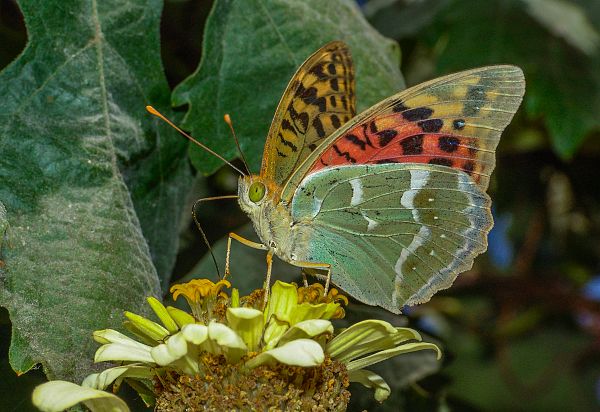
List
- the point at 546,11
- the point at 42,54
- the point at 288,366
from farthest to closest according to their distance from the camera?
the point at 546,11 → the point at 42,54 → the point at 288,366

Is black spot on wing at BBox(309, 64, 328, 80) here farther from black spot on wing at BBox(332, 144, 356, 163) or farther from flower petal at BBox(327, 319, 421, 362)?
flower petal at BBox(327, 319, 421, 362)

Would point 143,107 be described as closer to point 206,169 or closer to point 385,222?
point 206,169

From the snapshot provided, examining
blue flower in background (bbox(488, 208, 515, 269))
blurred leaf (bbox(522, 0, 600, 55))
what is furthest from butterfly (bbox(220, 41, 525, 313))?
blue flower in background (bbox(488, 208, 515, 269))

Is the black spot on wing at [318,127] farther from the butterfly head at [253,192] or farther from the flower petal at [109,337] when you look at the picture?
the flower petal at [109,337]

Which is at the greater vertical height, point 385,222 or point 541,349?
point 385,222

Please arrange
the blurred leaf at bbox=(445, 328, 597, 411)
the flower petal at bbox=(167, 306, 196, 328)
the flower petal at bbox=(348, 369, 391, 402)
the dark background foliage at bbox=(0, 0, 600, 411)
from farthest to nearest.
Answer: the blurred leaf at bbox=(445, 328, 597, 411) < the dark background foliage at bbox=(0, 0, 600, 411) < the flower petal at bbox=(348, 369, 391, 402) < the flower petal at bbox=(167, 306, 196, 328)

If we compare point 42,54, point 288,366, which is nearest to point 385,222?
point 288,366

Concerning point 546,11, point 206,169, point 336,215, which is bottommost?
point 546,11

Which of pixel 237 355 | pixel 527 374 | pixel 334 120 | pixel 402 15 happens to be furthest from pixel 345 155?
pixel 527 374
